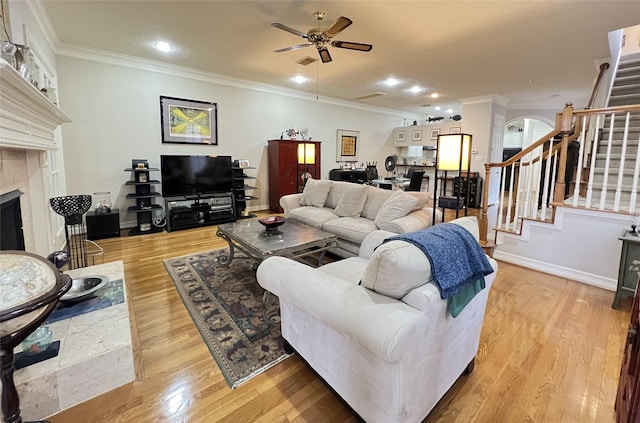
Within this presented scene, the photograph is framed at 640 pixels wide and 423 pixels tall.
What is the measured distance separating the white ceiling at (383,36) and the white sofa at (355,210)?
1.88 m

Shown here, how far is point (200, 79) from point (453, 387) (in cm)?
582

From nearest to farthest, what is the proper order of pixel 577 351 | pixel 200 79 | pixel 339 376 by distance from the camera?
pixel 339 376, pixel 577 351, pixel 200 79

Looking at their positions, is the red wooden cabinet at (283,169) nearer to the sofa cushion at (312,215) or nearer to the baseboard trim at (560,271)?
the sofa cushion at (312,215)

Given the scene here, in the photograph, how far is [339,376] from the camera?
146 centimetres

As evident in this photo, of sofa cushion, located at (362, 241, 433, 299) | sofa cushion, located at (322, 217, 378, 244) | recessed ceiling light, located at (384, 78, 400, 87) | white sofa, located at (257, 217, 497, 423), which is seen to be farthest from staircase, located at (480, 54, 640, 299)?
recessed ceiling light, located at (384, 78, 400, 87)

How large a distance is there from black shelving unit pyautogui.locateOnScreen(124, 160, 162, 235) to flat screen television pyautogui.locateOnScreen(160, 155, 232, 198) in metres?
0.20

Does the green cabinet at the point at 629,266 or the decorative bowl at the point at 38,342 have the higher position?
the green cabinet at the point at 629,266

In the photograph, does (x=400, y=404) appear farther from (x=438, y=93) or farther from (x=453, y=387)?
(x=438, y=93)

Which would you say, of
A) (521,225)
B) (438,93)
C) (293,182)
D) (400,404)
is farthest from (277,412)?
(438,93)

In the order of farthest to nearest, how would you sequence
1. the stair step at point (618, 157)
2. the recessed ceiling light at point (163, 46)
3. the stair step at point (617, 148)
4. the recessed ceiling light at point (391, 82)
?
the recessed ceiling light at point (391, 82) → the recessed ceiling light at point (163, 46) → the stair step at point (617, 148) → the stair step at point (618, 157)

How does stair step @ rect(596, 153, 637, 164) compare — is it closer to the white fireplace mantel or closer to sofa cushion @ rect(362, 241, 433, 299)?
sofa cushion @ rect(362, 241, 433, 299)

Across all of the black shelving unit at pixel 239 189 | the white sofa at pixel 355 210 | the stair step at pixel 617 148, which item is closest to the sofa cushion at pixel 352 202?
the white sofa at pixel 355 210

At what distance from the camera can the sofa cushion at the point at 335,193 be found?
4156mm

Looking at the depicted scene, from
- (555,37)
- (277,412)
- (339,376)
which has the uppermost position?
(555,37)
